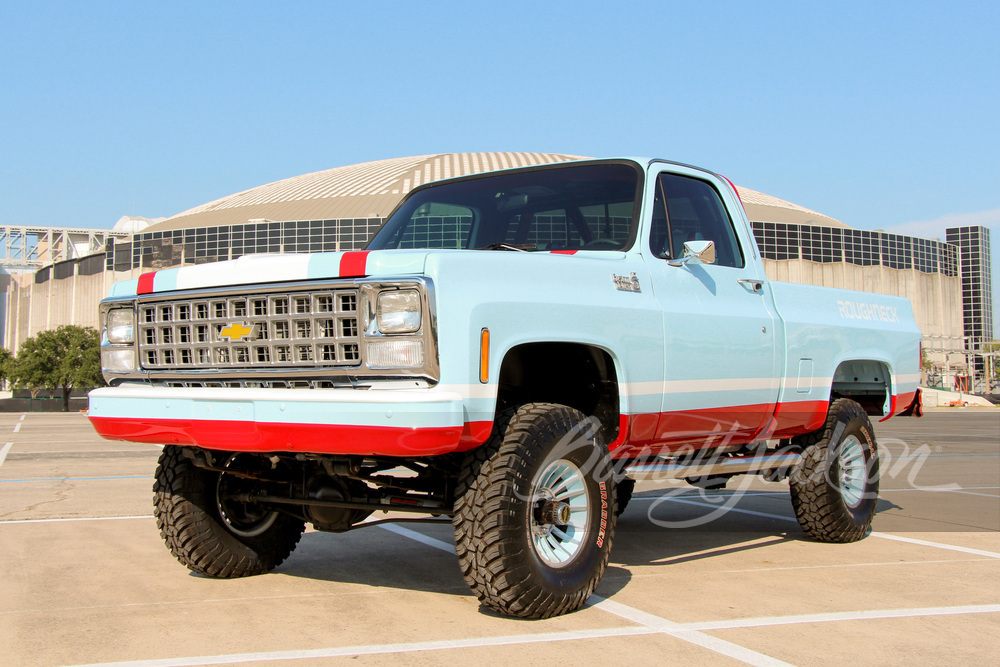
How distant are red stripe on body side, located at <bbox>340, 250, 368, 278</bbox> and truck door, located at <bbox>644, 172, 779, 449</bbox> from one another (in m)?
1.82

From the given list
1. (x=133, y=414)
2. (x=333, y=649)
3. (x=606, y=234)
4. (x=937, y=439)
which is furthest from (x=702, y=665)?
(x=937, y=439)

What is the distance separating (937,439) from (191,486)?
17940 mm

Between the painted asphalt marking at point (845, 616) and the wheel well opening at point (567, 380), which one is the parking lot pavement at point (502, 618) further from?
the wheel well opening at point (567, 380)

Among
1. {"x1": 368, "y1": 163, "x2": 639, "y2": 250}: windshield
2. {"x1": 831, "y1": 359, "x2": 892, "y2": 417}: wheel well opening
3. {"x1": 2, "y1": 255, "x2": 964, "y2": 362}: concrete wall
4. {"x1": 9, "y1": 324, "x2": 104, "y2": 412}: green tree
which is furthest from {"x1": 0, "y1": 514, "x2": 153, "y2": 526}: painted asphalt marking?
{"x1": 2, "y1": 255, "x2": 964, "y2": 362}: concrete wall

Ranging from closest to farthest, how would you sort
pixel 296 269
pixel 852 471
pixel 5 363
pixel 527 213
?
1. pixel 296 269
2. pixel 527 213
3. pixel 852 471
4. pixel 5 363

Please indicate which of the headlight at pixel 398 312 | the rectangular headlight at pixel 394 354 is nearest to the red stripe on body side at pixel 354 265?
the headlight at pixel 398 312

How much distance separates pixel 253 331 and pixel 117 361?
42.8 inches

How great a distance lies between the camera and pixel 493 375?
387 centimetres

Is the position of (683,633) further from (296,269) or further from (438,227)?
(438,227)

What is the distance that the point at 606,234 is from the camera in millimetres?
5141

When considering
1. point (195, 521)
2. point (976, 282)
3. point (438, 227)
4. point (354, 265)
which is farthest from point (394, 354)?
point (976, 282)

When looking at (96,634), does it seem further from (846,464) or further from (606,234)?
(846,464)

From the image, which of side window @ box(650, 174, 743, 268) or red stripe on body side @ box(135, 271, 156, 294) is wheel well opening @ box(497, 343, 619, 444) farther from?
red stripe on body side @ box(135, 271, 156, 294)

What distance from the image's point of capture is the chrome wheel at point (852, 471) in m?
6.70
